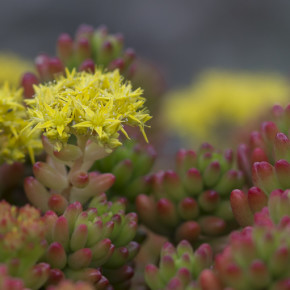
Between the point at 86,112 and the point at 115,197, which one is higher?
the point at 86,112

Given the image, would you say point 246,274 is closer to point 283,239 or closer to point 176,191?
A: point 283,239

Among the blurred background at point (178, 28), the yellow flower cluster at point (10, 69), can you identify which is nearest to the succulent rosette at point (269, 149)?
the yellow flower cluster at point (10, 69)

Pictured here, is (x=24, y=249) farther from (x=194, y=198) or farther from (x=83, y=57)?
(x=83, y=57)

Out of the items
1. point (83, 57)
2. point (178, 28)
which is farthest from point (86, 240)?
point (178, 28)

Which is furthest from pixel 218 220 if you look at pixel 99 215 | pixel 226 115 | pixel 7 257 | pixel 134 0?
pixel 134 0

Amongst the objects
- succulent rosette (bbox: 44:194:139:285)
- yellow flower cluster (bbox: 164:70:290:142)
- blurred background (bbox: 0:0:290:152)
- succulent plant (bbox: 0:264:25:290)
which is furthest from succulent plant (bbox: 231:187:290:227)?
blurred background (bbox: 0:0:290:152)

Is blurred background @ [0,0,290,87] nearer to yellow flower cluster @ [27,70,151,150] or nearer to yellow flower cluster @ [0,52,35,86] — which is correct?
yellow flower cluster @ [0,52,35,86]

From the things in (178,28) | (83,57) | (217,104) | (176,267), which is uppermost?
(178,28)
